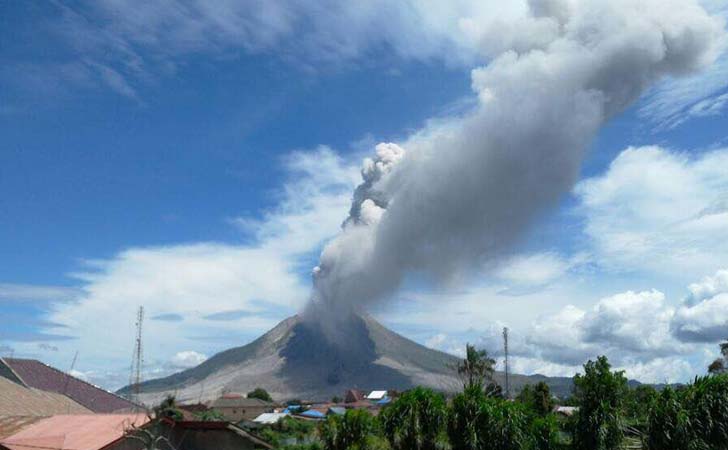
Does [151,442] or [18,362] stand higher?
[18,362]

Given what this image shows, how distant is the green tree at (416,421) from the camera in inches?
1517

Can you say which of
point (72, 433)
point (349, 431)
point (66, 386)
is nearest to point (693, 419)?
point (349, 431)

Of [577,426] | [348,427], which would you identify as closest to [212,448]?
[348,427]

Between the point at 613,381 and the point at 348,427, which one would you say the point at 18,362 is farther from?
the point at 613,381

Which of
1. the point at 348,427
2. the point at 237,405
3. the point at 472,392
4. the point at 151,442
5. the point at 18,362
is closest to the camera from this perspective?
the point at 151,442

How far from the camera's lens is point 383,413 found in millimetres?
40781

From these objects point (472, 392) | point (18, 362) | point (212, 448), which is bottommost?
point (212, 448)

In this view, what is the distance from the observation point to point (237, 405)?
556ft

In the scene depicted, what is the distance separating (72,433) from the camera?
138ft

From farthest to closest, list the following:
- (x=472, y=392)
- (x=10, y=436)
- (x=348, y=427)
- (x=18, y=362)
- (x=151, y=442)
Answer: (x=18, y=362), (x=10, y=436), (x=472, y=392), (x=348, y=427), (x=151, y=442)

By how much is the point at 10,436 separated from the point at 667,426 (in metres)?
42.5

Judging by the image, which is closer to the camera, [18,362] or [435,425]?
[435,425]

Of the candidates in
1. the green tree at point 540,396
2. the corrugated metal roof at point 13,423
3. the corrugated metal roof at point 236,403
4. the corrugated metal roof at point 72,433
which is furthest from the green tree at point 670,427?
the corrugated metal roof at point 236,403

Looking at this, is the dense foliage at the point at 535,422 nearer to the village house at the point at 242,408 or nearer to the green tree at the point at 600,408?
the green tree at the point at 600,408
